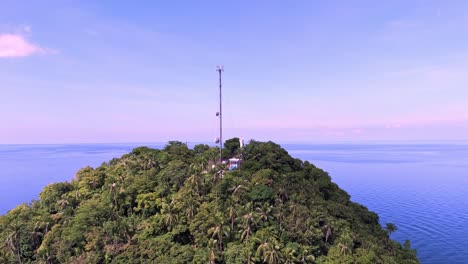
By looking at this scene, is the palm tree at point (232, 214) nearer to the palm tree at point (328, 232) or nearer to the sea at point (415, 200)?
the palm tree at point (328, 232)

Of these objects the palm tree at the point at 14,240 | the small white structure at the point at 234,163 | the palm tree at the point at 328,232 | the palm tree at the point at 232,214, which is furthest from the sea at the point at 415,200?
the palm tree at the point at 14,240

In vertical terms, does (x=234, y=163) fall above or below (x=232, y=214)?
above

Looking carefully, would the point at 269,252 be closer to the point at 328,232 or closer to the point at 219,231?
the point at 219,231

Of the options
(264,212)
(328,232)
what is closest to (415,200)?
(328,232)

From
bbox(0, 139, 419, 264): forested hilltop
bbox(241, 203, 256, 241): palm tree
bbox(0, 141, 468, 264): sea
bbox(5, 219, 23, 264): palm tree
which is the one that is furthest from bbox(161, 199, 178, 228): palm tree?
bbox(0, 141, 468, 264): sea

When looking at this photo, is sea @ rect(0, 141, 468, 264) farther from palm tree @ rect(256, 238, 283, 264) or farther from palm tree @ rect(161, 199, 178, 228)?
palm tree @ rect(161, 199, 178, 228)

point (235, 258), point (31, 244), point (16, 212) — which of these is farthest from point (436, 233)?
point (16, 212)

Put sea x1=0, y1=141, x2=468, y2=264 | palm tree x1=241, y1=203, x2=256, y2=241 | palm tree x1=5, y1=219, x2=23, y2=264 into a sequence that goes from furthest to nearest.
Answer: sea x1=0, y1=141, x2=468, y2=264
palm tree x1=5, y1=219, x2=23, y2=264
palm tree x1=241, y1=203, x2=256, y2=241

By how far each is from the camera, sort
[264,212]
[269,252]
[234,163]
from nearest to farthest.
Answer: [269,252] < [264,212] < [234,163]

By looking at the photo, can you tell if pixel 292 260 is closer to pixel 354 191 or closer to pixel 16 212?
pixel 16 212
